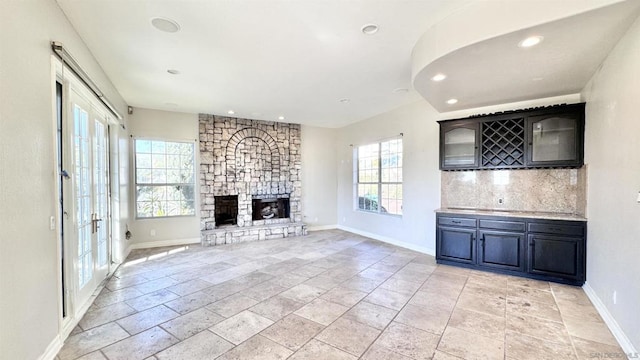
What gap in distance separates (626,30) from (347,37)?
230 cm

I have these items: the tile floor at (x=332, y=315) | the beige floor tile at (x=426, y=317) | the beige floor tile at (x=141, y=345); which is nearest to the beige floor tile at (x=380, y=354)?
the tile floor at (x=332, y=315)

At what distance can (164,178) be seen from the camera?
598cm

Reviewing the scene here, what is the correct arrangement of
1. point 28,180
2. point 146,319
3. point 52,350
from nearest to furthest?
point 28,180 → point 52,350 → point 146,319

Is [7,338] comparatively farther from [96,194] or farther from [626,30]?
[626,30]

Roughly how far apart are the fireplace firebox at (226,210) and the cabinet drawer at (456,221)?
461 centimetres

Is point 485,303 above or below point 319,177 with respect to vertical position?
below

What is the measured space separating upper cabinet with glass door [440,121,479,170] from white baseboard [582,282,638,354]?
2118 millimetres

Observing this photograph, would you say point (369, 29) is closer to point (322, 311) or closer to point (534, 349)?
point (322, 311)

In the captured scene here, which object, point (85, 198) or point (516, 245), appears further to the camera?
point (516, 245)

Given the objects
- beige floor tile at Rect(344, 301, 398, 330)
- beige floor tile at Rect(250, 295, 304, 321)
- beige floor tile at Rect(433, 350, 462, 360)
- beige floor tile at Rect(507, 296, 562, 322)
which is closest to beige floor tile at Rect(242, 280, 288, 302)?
beige floor tile at Rect(250, 295, 304, 321)

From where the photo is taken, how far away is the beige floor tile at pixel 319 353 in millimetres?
2209

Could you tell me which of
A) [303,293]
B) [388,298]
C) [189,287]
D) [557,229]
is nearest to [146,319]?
[189,287]

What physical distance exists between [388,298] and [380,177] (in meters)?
3.65

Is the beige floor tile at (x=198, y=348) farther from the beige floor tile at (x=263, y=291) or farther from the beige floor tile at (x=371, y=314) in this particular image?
the beige floor tile at (x=371, y=314)
